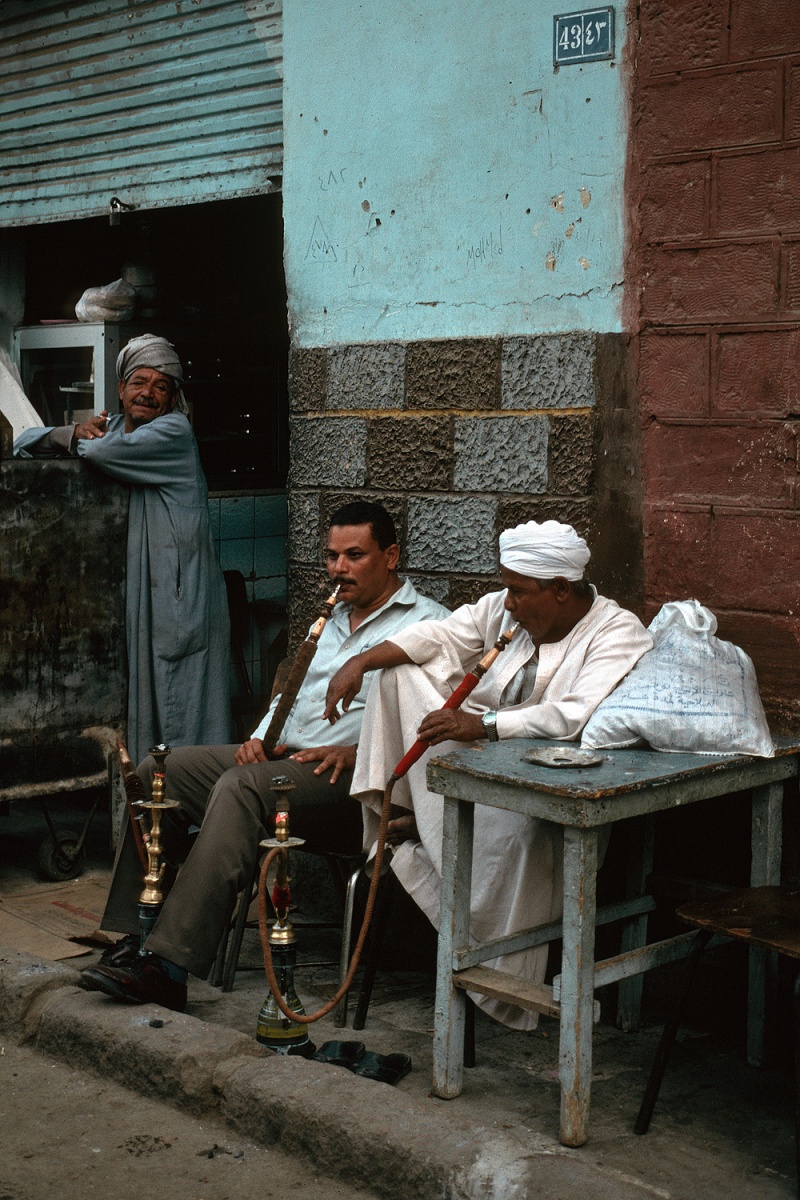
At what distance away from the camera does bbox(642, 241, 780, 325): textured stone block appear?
4020 millimetres

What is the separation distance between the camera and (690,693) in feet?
11.8

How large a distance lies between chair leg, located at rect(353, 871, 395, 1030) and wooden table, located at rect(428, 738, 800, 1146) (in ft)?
1.84

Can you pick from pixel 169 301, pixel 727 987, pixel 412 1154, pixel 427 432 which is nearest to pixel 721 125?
pixel 427 432

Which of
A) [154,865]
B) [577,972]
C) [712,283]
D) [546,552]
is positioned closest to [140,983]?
[154,865]

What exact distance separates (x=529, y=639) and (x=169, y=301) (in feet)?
14.5

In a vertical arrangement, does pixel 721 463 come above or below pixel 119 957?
above

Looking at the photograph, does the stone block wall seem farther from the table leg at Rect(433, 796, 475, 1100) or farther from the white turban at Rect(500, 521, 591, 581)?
the table leg at Rect(433, 796, 475, 1100)

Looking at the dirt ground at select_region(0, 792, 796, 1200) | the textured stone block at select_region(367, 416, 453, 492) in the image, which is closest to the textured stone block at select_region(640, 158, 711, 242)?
the textured stone block at select_region(367, 416, 453, 492)

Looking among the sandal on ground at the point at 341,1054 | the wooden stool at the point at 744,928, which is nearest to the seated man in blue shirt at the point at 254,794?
the sandal on ground at the point at 341,1054

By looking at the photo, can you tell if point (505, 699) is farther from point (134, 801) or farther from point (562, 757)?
point (134, 801)

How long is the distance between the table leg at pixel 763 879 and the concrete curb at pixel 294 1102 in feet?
2.54

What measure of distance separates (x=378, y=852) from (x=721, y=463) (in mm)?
1520

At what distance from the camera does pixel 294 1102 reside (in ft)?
10.9

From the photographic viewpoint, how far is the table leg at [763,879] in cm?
374
